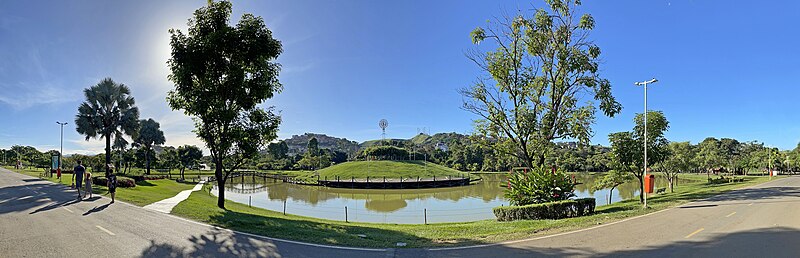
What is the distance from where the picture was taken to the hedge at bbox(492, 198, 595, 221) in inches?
557

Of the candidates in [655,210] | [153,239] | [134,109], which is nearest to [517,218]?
[655,210]

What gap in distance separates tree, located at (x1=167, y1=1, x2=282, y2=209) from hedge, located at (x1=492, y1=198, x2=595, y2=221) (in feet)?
37.9

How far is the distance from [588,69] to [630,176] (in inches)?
351

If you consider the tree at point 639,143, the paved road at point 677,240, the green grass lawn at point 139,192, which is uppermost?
the tree at point 639,143

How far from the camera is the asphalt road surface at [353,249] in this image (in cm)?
781

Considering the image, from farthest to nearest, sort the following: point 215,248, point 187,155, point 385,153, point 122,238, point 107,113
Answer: point 385,153 → point 187,155 → point 107,113 → point 122,238 → point 215,248

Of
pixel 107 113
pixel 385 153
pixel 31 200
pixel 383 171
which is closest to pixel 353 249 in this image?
pixel 31 200

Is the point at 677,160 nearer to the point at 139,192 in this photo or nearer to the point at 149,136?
the point at 139,192

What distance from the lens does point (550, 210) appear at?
14.1 m

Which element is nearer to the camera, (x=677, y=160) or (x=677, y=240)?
(x=677, y=240)

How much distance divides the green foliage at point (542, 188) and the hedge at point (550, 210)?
1.00 m

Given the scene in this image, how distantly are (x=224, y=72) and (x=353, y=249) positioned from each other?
11.7 meters

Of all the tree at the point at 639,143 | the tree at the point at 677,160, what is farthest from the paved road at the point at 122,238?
the tree at the point at 677,160

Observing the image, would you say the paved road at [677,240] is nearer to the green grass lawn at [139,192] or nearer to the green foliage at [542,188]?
the green foliage at [542,188]
